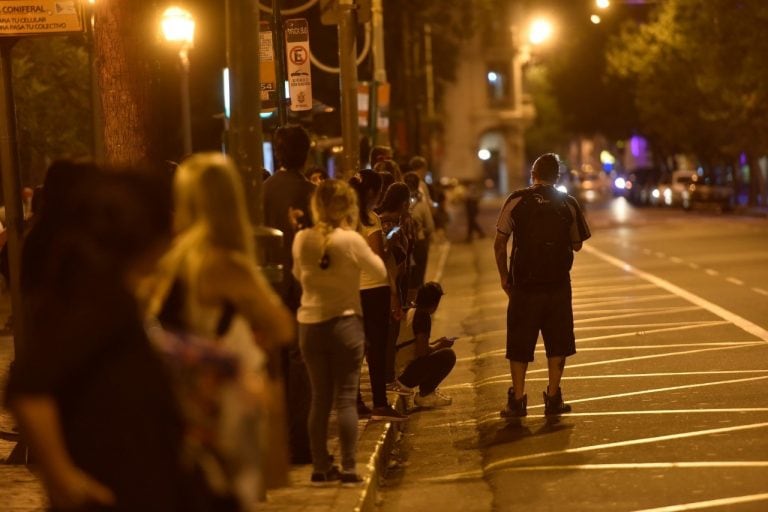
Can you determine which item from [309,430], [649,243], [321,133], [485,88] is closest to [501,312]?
[321,133]

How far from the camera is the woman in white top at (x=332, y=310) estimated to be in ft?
27.8

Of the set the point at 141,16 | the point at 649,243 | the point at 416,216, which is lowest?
the point at 649,243

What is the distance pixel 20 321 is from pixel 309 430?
2423mm

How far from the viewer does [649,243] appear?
116ft

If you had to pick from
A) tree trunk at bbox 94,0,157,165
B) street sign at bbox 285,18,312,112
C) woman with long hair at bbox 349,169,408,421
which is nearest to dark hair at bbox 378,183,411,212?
woman with long hair at bbox 349,169,408,421

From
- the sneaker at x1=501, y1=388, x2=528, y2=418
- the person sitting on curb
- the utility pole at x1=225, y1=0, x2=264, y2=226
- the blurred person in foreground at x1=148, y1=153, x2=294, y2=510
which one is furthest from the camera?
the person sitting on curb

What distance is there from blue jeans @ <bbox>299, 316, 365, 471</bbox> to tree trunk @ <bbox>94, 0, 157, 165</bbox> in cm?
271

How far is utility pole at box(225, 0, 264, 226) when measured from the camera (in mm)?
8156

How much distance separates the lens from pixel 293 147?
9.40m

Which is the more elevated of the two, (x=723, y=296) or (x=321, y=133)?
(x=321, y=133)

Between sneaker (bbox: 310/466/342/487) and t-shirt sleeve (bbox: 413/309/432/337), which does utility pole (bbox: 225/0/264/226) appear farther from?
t-shirt sleeve (bbox: 413/309/432/337)

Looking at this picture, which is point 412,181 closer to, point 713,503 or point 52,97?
point 713,503

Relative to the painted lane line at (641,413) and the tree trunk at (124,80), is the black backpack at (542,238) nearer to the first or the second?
the painted lane line at (641,413)

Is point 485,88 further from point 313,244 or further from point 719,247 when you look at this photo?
point 313,244
